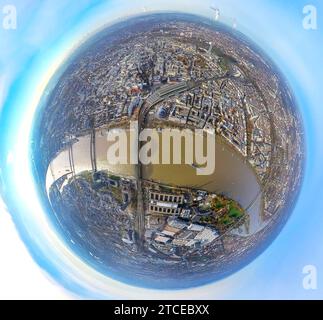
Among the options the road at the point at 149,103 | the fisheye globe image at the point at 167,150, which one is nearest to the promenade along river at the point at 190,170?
the fisheye globe image at the point at 167,150

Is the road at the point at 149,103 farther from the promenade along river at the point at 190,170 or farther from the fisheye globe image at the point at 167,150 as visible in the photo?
the promenade along river at the point at 190,170

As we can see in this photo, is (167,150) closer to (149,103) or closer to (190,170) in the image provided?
(190,170)

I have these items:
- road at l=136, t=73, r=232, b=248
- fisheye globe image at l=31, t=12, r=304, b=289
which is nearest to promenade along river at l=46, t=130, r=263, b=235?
fisheye globe image at l=31, t=12, r=304, b=289

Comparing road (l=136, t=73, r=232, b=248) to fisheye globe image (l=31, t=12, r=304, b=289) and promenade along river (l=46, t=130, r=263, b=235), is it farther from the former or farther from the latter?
promenade along river (l=46, t=130, r=263, b=235)

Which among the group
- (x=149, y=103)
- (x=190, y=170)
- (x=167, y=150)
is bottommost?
(x=190, y=170)

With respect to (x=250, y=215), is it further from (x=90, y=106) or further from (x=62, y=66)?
(x=62, y=66)

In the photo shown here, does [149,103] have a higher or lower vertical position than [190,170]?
higher

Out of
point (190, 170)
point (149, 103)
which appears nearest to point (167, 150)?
point (190, 170)

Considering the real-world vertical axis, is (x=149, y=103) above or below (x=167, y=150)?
above

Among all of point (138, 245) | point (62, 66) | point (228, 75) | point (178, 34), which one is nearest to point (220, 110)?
point (228, 75)
